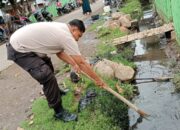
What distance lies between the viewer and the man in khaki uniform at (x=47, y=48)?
4711 mm

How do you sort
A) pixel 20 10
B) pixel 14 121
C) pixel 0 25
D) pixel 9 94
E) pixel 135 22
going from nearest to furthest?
pixel 14 121, pixel 9 94, pixel 135 22, pixel 0 25, pixel 20 10

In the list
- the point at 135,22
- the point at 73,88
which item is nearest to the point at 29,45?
the point at 73,88

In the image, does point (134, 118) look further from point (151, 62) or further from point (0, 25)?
point (0, 25)

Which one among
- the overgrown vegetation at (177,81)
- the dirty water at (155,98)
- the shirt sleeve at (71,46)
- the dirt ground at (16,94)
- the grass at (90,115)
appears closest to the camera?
the shirt sleeve at (71,46)

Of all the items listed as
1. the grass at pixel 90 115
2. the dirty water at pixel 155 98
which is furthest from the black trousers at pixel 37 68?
the dirty water at pixel 155 98

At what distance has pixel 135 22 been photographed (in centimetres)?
1416

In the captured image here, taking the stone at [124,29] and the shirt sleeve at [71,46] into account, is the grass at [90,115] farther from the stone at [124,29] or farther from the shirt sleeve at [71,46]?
the stone at [124,29]

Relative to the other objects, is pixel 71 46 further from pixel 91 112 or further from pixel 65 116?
pixel 91 112

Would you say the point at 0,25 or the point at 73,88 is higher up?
the point at 73,88

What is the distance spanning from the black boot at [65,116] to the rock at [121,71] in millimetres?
2198

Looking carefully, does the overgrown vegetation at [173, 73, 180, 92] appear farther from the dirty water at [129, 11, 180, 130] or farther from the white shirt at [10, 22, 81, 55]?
the white shirt at [10, 22, 81, 55]

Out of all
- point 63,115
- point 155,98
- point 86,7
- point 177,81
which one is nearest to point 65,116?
point 63,115

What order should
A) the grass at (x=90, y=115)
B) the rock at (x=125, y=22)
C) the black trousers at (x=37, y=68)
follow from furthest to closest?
the rock at (x=125, y=22) → the grass at (x=90, y=115) → the black trousers at (x=37, y=68)

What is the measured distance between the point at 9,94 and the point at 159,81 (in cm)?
354
